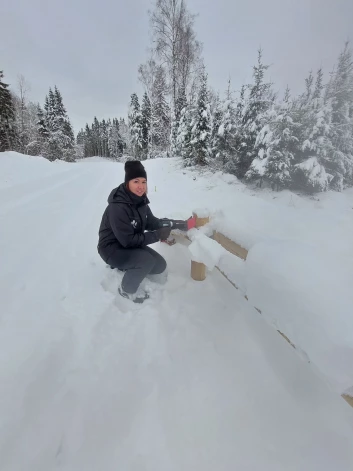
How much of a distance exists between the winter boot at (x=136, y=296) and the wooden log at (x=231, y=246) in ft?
3.20

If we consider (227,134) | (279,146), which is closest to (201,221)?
(279,146)

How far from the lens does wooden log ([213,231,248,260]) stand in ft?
6.45

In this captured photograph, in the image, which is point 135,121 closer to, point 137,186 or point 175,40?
point 175,40

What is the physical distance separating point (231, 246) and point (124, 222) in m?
1.09

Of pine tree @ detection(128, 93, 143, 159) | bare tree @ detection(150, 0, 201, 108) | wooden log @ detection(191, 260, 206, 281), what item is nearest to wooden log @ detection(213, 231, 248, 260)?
wooden log @ detection(191, 260, 206, 281)

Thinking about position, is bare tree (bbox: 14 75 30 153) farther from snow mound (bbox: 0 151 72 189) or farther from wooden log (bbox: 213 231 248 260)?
wooden log (bbox: 213 231 248 260)

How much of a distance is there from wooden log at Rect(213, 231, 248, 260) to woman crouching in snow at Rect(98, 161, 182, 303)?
0.57m

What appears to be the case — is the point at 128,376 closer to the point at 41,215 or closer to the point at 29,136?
the point at 41,215

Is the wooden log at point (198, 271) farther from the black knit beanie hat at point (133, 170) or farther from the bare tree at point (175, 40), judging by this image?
the bare tree at point (175, 40)

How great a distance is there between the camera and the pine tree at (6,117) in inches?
883

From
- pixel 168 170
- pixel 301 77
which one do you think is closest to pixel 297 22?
pixel 301 77

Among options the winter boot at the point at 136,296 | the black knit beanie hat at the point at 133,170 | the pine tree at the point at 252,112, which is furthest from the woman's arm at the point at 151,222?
the pine tree at the point at 252,112

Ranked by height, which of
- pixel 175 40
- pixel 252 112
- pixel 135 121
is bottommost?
pixel 252 112

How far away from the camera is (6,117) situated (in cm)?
2341
